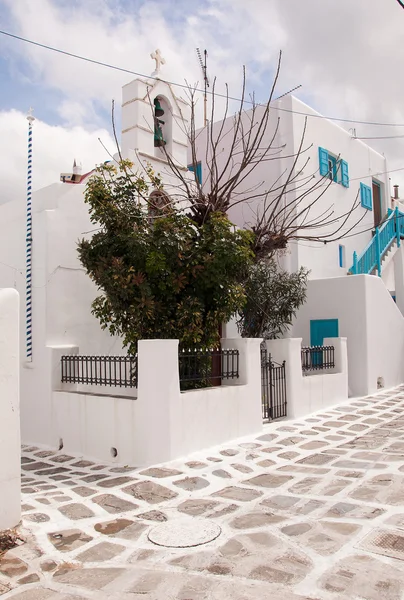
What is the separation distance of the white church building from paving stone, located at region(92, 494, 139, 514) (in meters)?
1.27

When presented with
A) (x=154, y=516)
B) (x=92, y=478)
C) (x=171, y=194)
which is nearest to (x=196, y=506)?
(x=154, y=516)

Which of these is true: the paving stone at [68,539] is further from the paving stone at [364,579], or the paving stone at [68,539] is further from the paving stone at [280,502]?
the paving stone at [364,579]

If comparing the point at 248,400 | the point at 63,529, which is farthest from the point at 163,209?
the point at 63,529

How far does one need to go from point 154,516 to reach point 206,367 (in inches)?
128

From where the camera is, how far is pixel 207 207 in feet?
27.0

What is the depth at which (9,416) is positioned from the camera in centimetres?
453

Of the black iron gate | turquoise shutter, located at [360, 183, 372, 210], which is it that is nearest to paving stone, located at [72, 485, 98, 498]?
the black iron gate

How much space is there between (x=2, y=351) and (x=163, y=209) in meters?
4.34

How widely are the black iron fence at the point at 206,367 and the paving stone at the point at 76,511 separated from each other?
8.27 ft

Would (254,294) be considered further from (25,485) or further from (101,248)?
(25,485)

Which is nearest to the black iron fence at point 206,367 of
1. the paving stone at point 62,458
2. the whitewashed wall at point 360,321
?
the paving stone at point 62,458

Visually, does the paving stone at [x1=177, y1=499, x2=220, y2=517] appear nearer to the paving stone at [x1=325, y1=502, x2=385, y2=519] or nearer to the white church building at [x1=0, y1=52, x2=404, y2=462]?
the paving stone at [x1=325, y1=502, x2=385, y2=519]

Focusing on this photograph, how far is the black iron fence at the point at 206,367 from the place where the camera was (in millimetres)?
7652

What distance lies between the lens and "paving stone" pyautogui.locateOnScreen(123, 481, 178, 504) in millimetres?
5555
